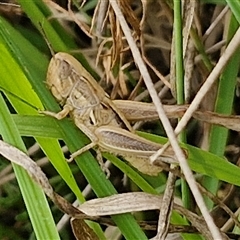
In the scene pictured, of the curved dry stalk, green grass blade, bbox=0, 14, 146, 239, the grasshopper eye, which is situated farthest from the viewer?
the grasshopper eye

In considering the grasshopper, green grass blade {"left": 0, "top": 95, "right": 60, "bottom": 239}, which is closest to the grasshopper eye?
the grasshopper

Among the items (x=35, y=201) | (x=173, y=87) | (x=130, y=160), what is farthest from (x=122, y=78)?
(x=35, y=201)

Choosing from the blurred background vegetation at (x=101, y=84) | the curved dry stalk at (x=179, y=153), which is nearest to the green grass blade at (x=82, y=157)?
the blurred background vegetation at (x=101, y=84)

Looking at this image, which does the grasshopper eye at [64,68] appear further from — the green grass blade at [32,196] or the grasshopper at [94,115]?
the green grass blade at [32,196]

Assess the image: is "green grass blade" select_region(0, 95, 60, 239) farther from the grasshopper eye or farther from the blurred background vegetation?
the grasshopper eye

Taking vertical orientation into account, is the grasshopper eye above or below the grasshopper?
above

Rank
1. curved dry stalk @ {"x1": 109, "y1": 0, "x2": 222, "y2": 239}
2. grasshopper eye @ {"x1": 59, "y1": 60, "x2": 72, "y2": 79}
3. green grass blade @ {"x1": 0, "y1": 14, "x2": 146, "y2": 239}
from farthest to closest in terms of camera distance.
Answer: grasshopper eye @ {"x1": 59, "y1": 60, "x2": 72, "y2": 79}
green grass blade @ {"x1": 0, "y1": 14, "x2": 146, "y2": 239}
curved dry stalk @ {"x1": 109, "y1": 0, "x2": 222, "y2": 239}

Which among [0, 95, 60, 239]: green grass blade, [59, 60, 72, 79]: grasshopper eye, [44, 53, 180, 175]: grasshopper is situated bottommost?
[0, 95, 60, 239]: green grass blade

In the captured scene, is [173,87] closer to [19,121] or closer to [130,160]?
[130,160]
